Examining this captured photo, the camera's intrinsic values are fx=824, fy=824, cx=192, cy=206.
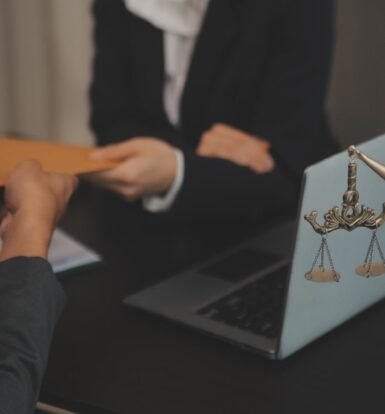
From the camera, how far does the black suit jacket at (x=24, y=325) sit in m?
0.76

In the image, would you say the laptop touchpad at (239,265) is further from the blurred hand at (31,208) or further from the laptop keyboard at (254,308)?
the blurred hand at (31,208)

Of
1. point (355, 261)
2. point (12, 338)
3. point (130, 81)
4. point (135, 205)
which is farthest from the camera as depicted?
point (130, 81)

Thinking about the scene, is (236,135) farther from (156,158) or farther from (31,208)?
(31,208)

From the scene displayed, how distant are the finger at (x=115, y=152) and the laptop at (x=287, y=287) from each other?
0.66 feet

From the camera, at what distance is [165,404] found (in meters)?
0.83

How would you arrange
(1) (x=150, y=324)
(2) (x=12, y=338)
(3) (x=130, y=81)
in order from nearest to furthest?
(2) (x=12, y=338)
(1) (x=150, y=324)
(3) (x=130, y=81)

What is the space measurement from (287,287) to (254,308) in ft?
0.60

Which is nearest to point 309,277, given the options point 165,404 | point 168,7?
point 165,404

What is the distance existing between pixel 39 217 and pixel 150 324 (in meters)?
0.21

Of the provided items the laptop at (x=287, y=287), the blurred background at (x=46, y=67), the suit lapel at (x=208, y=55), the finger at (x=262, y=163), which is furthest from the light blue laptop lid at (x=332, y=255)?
the blurred background at (x=46, y=67)

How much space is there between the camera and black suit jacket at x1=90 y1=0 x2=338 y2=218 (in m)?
1.40

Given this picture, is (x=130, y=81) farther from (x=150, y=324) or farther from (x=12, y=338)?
(x=12, y=338)

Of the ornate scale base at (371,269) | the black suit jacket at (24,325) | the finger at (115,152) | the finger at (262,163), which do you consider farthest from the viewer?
the finger at (262,163)

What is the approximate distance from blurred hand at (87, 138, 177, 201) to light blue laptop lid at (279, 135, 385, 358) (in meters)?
0.40
